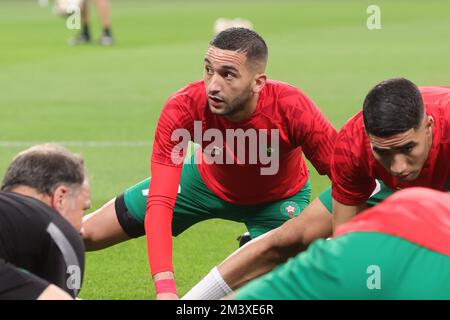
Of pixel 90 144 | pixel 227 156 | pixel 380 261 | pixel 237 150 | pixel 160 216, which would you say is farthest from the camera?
pixel 90 144

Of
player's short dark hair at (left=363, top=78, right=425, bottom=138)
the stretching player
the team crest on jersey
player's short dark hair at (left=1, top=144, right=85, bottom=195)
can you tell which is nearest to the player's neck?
the team crest on jersey

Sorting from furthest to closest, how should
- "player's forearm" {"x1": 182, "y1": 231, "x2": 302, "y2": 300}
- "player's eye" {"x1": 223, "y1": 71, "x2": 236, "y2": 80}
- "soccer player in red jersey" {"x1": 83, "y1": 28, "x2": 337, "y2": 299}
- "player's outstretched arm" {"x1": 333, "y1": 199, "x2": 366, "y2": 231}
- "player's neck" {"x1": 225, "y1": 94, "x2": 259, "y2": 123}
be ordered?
"player's neck" {"x1": 225, "y1": 94, "x2": 259, "y2": 123}
"player's forearm" {"x1": 182, "y1": 231, "x2": 302, "y2": 300}
"player's eye" {"x1": 223, "y1": 71, "x2": 236, "y2": 80}
"soccer player in red jersey" {"x1": 83, "y1": 28, "x2": 337, "y2": 299}
"player's outstretched arm" {"x1": 333, "y1": 199, "x2": 366, "y2": 231}

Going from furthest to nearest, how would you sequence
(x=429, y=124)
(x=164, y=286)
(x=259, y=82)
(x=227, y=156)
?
1. (x=227, y=156)
2. (x=259, y=82)
3. (x=164, y=286)
4. (x=429, y=124)

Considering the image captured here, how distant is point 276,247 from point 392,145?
4.85ft

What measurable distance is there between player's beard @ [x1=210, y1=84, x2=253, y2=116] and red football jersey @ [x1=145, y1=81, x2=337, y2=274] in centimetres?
13

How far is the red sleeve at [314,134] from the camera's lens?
715 centimetres

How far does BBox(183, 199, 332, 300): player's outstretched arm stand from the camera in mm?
7234

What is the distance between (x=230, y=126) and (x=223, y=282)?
3.20 feet

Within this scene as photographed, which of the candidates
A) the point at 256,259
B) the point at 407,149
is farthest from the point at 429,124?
the point at 256,259

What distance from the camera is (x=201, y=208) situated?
315 inches

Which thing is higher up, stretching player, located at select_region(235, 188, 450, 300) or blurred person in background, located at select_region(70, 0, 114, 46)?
stretching player, located at select_region(235, 188, 450, 300)

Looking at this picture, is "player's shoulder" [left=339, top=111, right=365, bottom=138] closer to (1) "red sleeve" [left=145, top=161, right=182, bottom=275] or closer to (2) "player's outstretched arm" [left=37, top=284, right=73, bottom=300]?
(1) "red sleeve" [left=145, top=161, right=182, bottom=275]

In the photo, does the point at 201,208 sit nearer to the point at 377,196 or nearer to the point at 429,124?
the point at 377,196
